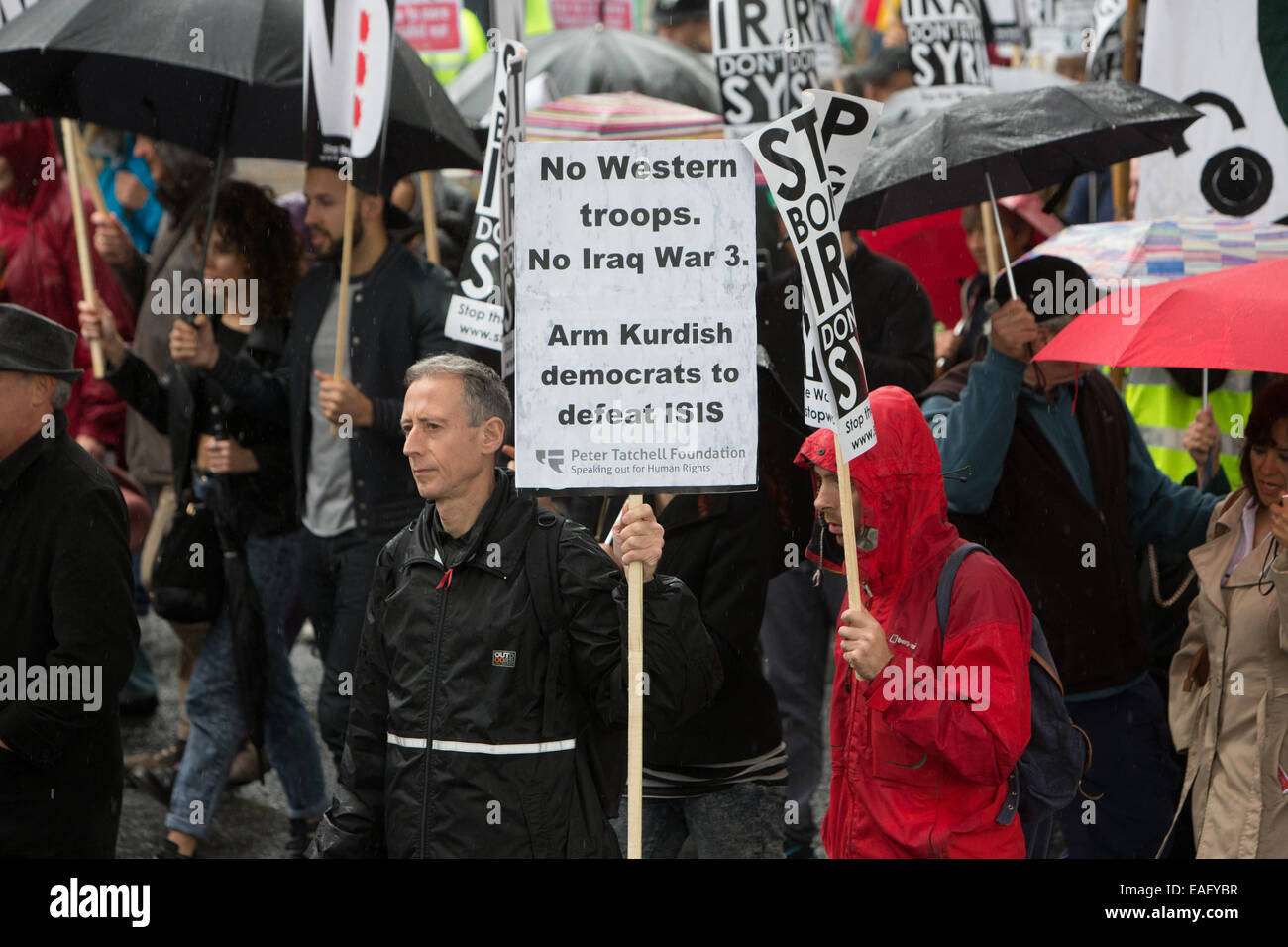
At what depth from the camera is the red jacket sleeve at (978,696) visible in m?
3.41

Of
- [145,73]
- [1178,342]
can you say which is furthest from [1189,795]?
[145,73]

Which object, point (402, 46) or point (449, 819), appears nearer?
point (449, 819)

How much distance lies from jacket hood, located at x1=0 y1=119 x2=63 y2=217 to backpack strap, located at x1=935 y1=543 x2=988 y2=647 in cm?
518

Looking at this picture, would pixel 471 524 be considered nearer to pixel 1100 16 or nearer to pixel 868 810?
pixel 868 810

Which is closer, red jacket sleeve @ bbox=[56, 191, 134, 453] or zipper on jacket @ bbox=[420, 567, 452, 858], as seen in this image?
zipper on jacket @ bbox=[420, 567, 452, 858]

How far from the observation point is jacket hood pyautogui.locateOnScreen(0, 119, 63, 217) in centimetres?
726

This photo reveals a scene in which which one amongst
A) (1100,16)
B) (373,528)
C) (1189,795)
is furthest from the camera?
(1100,16)

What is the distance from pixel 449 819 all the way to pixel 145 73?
12.0 ft

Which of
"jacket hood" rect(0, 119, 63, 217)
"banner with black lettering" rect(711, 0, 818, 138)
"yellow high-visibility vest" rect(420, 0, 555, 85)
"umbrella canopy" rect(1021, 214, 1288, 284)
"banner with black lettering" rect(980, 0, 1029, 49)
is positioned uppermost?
"yellow high-visibility vest" rect(420, 0, 555, 85)

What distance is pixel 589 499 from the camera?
15.9 ft

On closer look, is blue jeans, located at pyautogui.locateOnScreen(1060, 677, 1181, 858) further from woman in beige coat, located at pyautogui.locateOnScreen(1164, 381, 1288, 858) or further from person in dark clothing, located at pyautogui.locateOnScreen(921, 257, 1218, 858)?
woman in beige coat, located at pyautogui.locateOnScreen(1164, 381, 1288, 858)

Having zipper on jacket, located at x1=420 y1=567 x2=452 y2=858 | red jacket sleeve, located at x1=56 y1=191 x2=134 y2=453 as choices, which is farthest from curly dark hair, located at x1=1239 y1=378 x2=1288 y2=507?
red jacket sleeve, located at x1=56 y1=191 x2=134 y2=453

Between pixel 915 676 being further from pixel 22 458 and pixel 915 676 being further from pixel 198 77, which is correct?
pixel 198 77

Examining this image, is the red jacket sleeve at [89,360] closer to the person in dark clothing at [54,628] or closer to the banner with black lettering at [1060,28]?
the person in dark clothing at [54,628]
